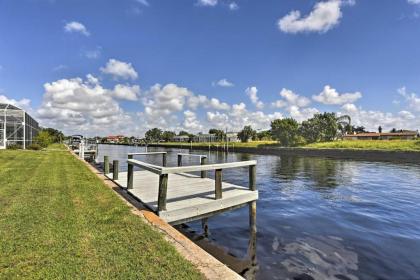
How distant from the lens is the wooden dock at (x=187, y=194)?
6.31m

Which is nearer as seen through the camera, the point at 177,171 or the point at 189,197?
the point at 177,171

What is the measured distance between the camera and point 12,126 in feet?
113

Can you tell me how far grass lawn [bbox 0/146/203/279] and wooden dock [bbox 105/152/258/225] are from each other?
751 millimetres

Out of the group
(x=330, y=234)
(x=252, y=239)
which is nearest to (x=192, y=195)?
(x=252, y=239)

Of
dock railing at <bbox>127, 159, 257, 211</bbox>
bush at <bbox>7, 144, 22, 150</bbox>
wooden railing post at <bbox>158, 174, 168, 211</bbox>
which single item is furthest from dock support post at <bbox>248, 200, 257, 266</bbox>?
bush at <bbox>7, 144, 22, 150</bbox>

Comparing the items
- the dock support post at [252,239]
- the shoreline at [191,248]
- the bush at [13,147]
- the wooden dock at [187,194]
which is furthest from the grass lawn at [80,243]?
the bush at [13,147]

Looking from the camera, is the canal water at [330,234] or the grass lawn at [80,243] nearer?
the grass lawn at [80,243]

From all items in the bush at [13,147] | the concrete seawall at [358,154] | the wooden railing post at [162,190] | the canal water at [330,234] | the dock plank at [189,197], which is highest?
the bush at [13,147]

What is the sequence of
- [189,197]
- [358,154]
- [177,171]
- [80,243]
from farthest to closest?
[358,154], [189,197], [177,171], [80,243]

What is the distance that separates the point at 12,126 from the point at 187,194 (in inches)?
1426

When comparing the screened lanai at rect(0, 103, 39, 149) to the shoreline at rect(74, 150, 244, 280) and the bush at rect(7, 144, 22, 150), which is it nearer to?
the bush at rect(7, 144, 22, 150)

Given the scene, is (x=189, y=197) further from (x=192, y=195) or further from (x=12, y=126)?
(x=12, y=126)

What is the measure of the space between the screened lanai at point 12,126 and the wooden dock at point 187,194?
104 feet

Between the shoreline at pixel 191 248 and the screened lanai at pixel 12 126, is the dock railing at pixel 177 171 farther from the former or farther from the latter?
the screened lanai at pixel 12 126
